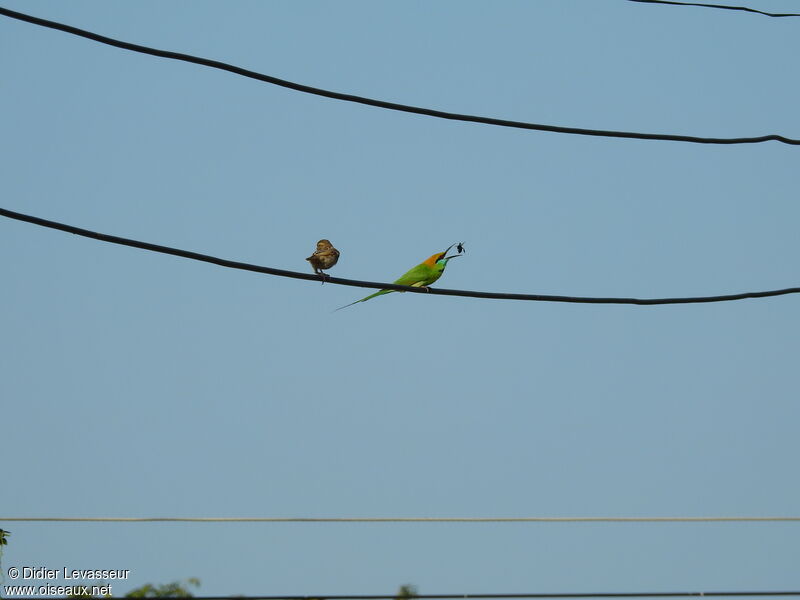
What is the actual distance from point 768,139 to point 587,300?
2.38 m

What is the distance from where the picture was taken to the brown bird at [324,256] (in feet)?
43.4

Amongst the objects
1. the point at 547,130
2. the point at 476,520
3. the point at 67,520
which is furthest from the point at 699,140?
the point at 67,520

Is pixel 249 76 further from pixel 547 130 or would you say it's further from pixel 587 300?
pixel 587 300

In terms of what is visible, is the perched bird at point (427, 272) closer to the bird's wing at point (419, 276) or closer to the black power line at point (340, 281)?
the bird's wing at point (419, 276)

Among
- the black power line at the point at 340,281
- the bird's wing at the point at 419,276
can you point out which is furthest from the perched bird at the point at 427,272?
the black power line at the point at 340,281

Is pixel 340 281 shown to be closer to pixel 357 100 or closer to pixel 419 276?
pixel 357 100

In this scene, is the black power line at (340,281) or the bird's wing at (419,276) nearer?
the black power line at (340,281)

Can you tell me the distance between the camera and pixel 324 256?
13266mm

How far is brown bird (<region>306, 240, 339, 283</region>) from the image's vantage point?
13227mm

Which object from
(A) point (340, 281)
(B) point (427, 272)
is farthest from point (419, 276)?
(A) point (340, 281)

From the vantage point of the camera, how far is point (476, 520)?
8.75 metres

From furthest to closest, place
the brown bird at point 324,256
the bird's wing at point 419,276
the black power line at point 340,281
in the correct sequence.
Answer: the bird's wing at point 419,276 < the brown bird at point 324,256 < the black power line at point 340,281

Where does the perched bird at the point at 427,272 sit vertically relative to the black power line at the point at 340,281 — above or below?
above

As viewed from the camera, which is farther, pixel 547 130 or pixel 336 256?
pixel 336 256
